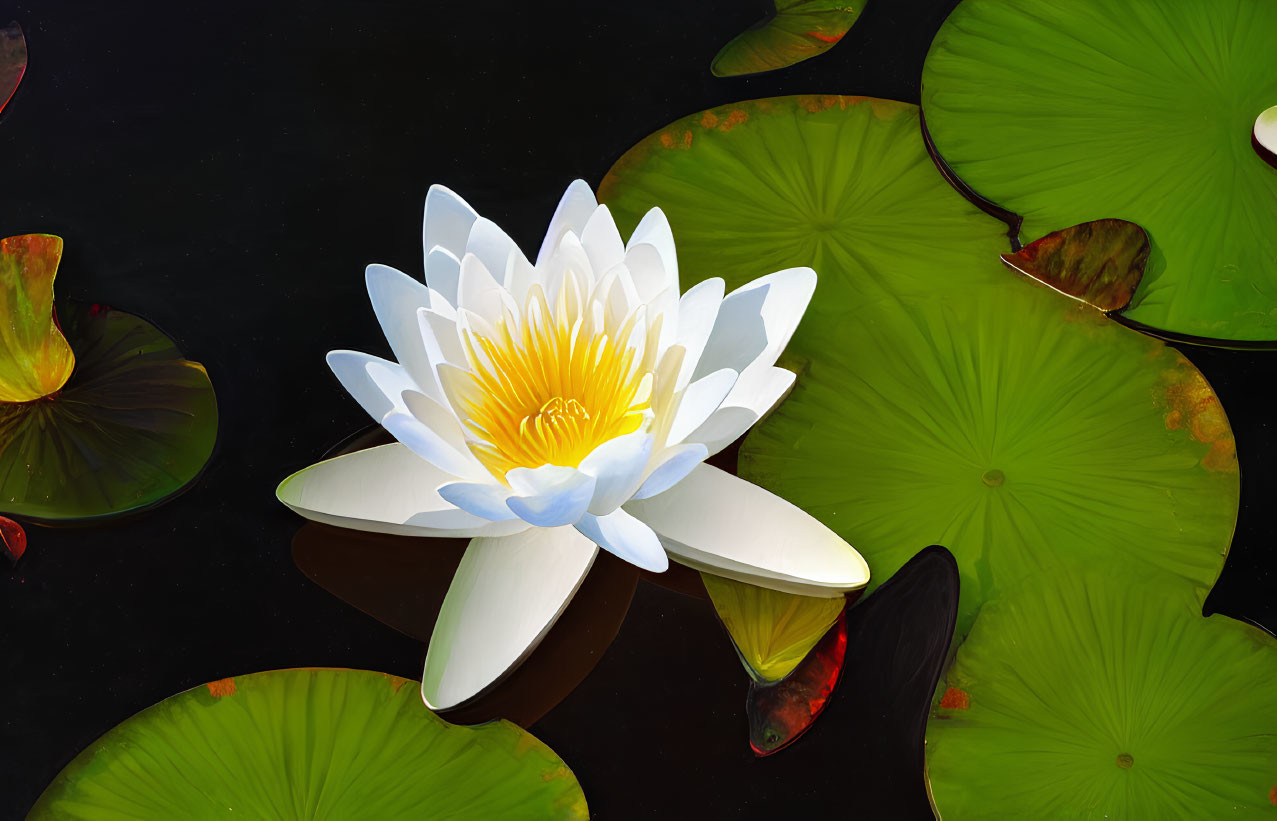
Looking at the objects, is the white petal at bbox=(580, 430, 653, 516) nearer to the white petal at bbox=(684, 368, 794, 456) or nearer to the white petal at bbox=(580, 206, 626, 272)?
the white petal at bbox=(684, 368, 794, 456)

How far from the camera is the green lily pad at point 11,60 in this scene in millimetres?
1493

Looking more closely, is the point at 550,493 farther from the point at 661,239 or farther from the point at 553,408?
the point at 661,239

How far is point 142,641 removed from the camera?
1.13 m

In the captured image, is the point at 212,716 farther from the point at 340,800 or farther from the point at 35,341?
the point at 35,341

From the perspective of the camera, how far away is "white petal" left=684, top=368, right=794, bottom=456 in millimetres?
975

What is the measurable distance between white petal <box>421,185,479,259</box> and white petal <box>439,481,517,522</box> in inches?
11.7

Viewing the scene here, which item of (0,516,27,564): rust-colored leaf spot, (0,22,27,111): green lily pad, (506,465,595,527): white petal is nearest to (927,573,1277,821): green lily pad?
(506,465,595,527): white petal

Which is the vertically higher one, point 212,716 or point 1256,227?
point 1256,227

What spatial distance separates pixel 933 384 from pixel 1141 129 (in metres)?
0.48

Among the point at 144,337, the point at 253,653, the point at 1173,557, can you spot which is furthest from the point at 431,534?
the point at 1173,557

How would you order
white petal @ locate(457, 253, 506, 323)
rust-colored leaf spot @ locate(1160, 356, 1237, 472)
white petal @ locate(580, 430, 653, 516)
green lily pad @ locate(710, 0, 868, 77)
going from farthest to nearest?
1. green lily pad @ locate(710, 0, 868, 77)
2. rust-colored leaf spot @ locate(1160, 356, 1237, 472)
3. white petal @ locate(457, 253, 506, 323)
4. white petal @ locate(580, 430, 653, 516)

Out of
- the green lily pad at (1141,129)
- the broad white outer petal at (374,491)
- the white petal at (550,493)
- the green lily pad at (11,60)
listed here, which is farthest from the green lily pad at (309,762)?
the green lily pad at (11,60)

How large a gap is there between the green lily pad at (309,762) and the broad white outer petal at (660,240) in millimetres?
521

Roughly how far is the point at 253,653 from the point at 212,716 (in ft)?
0.30
